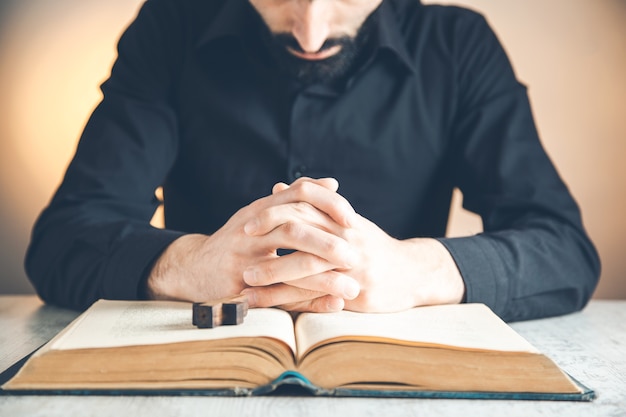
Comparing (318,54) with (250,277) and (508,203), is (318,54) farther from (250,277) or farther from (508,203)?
(250,277)

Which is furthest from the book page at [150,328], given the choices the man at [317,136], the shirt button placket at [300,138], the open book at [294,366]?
the shirt button placket at [300,138]

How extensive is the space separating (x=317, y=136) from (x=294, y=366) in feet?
3.04

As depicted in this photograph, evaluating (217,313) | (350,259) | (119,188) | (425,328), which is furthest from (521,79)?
(217,313)

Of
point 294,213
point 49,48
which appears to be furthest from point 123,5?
point 294,213

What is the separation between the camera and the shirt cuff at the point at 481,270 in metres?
1.31

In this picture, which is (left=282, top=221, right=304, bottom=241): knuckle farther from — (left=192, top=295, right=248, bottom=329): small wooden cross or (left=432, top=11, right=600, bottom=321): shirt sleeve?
(left=432, top=11, right=600, bottom=321): shirt sleeve

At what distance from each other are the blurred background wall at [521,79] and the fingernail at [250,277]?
4.93 feet

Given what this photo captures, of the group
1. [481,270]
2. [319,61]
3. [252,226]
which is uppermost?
[319,61]

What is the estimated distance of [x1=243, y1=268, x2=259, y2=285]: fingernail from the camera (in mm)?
1157

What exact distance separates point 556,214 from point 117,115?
3.27ft

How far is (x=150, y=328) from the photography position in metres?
0.98

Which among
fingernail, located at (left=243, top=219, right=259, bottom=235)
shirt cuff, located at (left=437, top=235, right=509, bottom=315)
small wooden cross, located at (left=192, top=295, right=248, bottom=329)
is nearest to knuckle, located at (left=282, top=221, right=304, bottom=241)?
fingernail, located at (left=243, top=219, right=259, bottom=235)

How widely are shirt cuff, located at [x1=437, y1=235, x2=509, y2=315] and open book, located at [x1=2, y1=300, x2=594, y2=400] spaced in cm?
38

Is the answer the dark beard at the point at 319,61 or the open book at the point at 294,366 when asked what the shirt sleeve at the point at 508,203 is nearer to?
the dark beard at the point at 319,61
